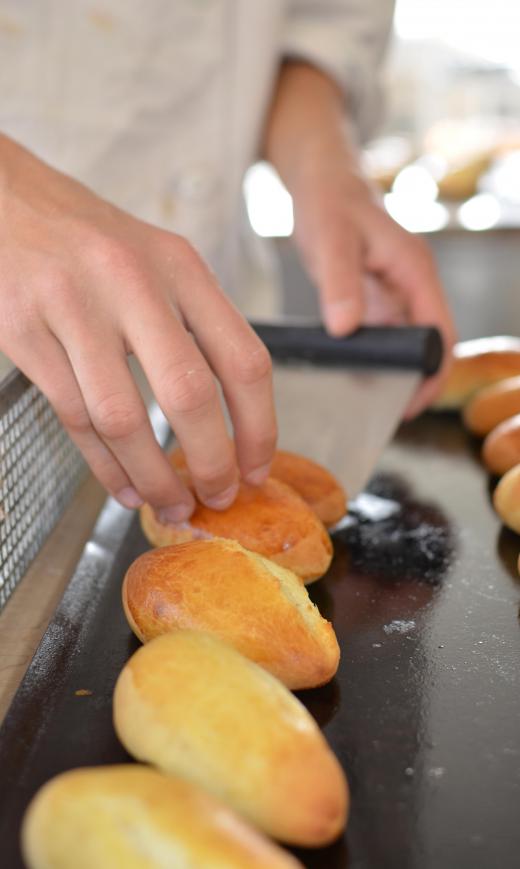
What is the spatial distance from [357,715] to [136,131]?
109 cm

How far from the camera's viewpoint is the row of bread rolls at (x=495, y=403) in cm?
91

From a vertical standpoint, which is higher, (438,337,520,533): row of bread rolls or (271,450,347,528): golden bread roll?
(271,450,347,528): golden bread roll

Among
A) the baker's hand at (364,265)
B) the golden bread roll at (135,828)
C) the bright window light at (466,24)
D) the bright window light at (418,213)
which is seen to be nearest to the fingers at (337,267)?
the baker's hand at (364,265)

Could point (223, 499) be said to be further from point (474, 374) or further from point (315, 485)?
point (474, 374)

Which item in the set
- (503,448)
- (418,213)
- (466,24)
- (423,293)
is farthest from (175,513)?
(466,24)

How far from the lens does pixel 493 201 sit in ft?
9.07

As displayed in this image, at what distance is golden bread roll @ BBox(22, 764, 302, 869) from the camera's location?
16.9 inches

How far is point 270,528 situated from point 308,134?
869 mm

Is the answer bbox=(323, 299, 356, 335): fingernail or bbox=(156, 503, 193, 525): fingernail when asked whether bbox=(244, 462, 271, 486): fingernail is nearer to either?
bbox=(156, 503, 193, 525): fingernail

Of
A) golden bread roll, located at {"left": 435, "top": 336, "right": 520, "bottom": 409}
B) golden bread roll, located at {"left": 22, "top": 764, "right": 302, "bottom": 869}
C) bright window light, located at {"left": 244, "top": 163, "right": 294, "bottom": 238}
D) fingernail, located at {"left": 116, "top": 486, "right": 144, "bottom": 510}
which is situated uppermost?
golden bread roll, located at {"left": 22, "top": 764, "right": 302, "bottom": 869}

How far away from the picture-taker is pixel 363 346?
3.84 feet

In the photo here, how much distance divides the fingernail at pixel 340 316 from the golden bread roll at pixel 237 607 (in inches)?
21.2

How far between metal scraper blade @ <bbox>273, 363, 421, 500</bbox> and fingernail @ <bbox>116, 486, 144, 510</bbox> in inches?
9.4

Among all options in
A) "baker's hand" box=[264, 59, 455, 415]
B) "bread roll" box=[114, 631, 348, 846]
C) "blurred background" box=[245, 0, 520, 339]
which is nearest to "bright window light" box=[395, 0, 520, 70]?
"blurred background" box=[245, 0, 520, 339]
